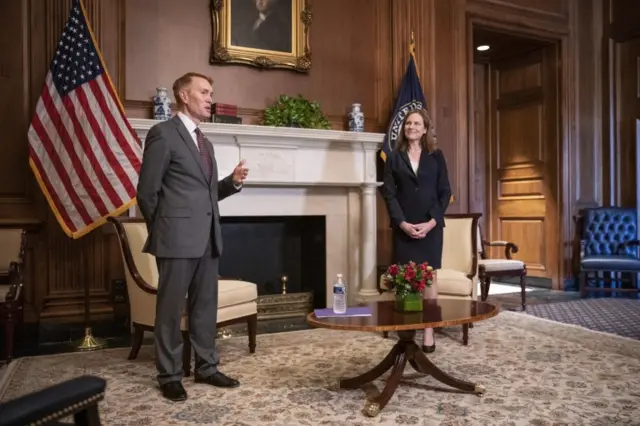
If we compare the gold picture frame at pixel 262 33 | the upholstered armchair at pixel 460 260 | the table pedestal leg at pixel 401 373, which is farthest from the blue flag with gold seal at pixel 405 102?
the table pedestal leg at pixel 401 373

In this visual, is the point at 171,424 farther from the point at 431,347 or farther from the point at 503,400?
the point at 431,347

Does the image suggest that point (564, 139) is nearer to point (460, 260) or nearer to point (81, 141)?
point (460, 260)

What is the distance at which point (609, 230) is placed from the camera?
21.9ft

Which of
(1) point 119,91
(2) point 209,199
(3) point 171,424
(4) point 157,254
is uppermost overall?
(1) point 119,91

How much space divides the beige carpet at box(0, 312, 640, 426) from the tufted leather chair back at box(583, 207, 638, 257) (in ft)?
9.05

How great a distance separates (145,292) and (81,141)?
134 centimetres

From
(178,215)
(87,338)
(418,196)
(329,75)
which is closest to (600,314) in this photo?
(418,196)

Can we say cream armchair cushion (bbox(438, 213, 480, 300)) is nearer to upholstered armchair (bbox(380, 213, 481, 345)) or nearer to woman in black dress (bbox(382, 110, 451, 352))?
upholstered armchair (bbox(380, 213, 481, 345))

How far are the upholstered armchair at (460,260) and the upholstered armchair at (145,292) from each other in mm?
1117

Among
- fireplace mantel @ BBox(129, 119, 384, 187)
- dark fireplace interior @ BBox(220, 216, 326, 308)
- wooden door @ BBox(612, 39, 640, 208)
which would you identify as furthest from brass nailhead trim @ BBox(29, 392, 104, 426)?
wooden door @ BBox(612, 39, 640, 208)

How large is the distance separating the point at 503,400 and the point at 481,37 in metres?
5.60

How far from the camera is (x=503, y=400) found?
270 cm

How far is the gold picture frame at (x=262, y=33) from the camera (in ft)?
16.1

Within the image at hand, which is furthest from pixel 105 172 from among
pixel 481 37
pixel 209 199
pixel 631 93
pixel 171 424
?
pixel 631 93
